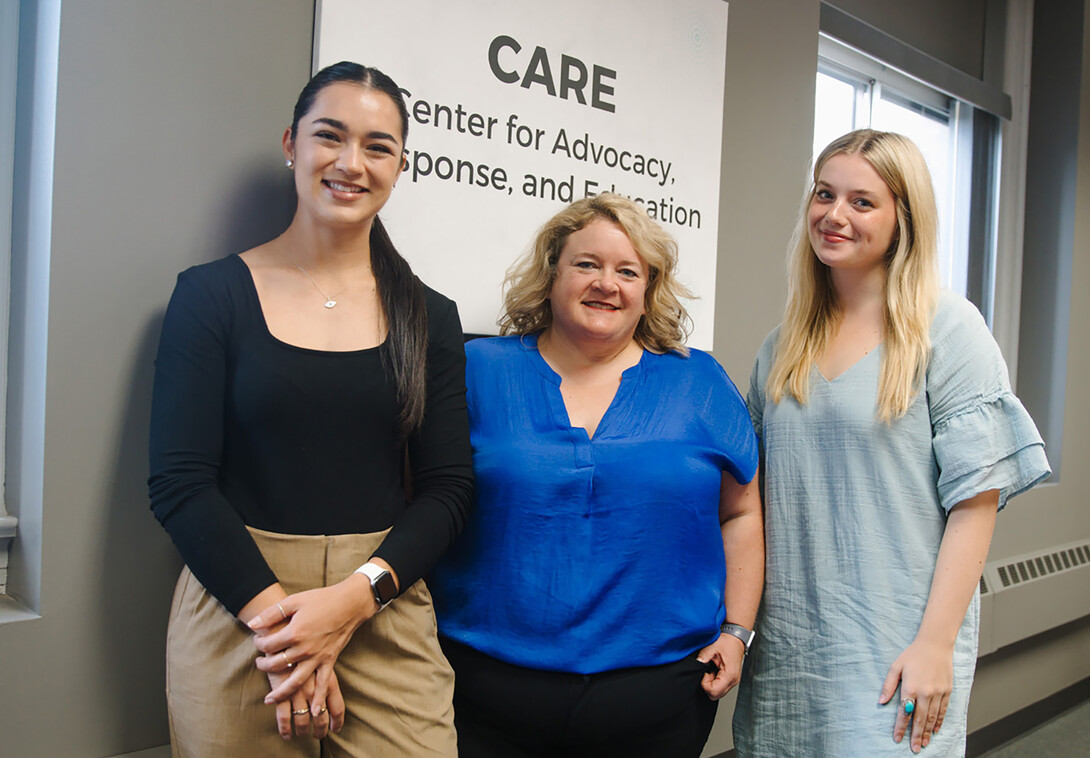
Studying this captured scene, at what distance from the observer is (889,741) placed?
1386 mm

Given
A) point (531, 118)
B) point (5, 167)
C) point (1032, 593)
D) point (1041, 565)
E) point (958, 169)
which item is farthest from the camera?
point (958, 169)

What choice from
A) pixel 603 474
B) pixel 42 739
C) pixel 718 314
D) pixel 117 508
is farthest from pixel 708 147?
pixel 42 739

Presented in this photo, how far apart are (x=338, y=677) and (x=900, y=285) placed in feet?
3.83

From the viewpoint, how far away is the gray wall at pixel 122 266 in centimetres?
126

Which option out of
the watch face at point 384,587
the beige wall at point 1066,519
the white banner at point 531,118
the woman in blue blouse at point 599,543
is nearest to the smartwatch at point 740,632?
the woman in blue blouse at point 599,543

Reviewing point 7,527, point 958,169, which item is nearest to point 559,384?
point 7,527

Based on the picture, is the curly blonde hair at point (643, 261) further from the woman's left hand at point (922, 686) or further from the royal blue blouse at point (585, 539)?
the woman's left hand at point (922, 686)

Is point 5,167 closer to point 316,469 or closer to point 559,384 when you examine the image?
point 316,469

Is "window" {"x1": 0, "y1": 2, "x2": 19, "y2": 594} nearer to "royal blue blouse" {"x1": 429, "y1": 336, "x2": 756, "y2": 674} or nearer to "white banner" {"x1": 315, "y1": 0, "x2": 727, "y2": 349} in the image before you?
"white banner" {"x1": 315, "y1": 0, "x2": 727, "y2": 349}

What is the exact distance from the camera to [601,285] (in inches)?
59.6

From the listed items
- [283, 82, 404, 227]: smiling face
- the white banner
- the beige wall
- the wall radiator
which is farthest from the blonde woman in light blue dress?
the beige wall

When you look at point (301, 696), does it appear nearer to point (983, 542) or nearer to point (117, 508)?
point (117, 508)

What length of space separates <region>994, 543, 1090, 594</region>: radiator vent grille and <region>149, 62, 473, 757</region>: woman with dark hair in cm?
250

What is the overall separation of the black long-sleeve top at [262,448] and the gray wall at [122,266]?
18 centimetres
